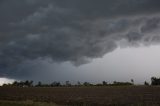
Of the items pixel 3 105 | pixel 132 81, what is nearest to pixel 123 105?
pixel 3 105

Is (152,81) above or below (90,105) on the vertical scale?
above

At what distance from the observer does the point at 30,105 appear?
51625mm

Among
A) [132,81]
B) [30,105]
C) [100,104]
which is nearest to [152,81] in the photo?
[132,81]

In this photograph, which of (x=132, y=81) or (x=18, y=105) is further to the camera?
(x=132, y=81)

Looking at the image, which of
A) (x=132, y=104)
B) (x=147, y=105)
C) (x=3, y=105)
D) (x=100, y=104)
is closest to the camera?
(x=3, y=105)

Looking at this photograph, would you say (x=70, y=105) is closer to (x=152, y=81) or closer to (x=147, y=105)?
(x=147, y=105)

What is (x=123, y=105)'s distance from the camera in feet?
188

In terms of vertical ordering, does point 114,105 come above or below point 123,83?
below

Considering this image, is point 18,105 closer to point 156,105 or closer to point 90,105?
point 90,105

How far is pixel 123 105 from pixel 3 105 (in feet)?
68.6

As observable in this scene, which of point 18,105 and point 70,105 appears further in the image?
point 70,105

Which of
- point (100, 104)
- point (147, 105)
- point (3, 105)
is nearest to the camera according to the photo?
point (3, 105)

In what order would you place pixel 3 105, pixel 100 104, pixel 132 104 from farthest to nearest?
pixel 100 104, pixel 132 104, pixel 3 105

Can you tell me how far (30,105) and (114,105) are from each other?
50.7 feet
